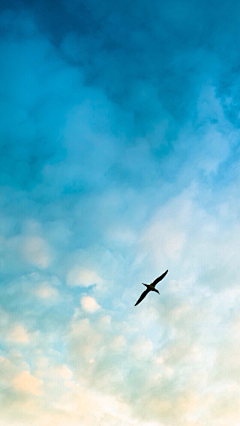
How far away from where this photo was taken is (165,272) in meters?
70.9

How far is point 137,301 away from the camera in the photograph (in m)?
72.9

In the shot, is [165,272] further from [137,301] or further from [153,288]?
[137,301]

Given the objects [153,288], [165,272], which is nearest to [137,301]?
[153,288]

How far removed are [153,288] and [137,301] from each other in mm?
5332

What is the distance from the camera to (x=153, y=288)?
72125 mm

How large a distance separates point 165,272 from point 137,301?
10488 mm

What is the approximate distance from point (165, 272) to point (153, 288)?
5.26 meters
